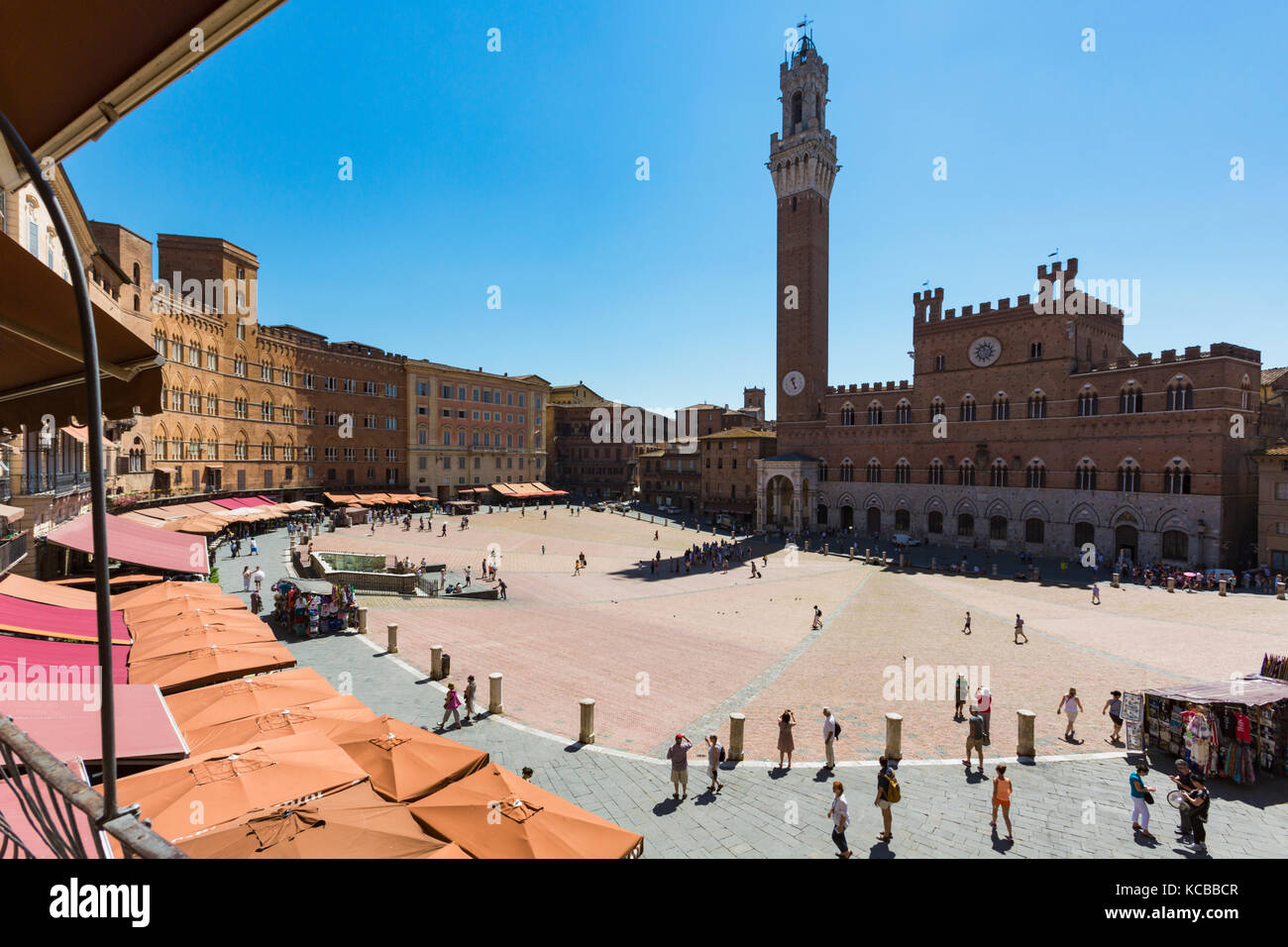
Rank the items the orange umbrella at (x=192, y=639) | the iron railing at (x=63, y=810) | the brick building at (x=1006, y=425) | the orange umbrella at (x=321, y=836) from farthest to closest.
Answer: the brick building at (x=1006, y=425)
the orange umbrella at (x=192, y=639)
the orange umbrella at (x=321, y=836)
the iron railing at (x=63, y=810)

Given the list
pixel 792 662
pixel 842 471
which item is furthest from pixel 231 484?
pixel 842 471

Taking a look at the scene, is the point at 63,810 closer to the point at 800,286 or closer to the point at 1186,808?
the point at 1186,808

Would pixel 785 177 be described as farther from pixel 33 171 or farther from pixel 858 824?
pixel 33 171

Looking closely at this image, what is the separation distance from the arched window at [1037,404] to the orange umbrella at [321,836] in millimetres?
50367

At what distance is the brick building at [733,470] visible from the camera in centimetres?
6500

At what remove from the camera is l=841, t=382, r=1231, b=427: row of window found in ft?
123

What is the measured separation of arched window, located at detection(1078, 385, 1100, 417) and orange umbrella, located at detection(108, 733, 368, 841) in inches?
1962

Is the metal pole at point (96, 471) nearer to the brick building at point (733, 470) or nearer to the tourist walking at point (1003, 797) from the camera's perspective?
the tourist walking at point (1003, 797)

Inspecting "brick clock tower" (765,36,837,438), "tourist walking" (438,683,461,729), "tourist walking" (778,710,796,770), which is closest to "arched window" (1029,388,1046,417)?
"brick clock tower" (765,36,837,438)

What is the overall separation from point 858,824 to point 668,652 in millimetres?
10206

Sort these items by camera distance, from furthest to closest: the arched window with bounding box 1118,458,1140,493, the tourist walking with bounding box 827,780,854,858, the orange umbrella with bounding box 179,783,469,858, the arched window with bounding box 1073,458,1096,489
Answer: the arched window with bounding box 1073,458,1096,489 → the arched window with bounding box 1118,458,1140,493 → the tourist walking with bounding box 827,780,854,858 → the orange umbrella with bounding box 179,783,469,858

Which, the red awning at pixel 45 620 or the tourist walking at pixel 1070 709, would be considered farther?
the tourist walking at pixel 1070 709

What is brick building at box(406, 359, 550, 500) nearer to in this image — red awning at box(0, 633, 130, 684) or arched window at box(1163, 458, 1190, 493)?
red awning at box(0, 633, 130, 684)

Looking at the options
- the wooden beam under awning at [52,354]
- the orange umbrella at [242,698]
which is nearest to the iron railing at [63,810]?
the wooden beam under awning at [52,354]
